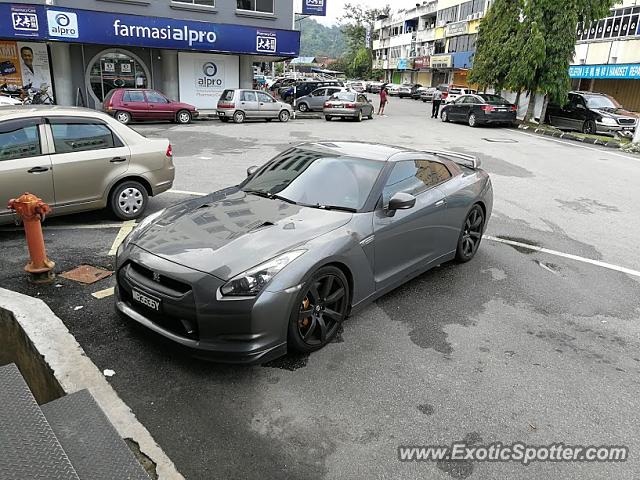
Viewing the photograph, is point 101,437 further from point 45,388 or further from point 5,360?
point 5,360

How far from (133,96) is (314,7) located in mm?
11753

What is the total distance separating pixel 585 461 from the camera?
3.00 meters

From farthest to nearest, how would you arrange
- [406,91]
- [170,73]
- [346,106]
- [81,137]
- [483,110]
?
[406,91] → [170,73] → [346,106] → [483,110] → [81,137]

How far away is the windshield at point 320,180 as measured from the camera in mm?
4562

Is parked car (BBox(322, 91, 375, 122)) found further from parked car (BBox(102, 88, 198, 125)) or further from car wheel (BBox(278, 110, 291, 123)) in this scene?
parked car (BBox(102, 88, 198, 125))

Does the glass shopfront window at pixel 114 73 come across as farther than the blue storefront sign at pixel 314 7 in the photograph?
No

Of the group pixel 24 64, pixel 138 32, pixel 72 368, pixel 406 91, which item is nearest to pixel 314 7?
pixel 138 32

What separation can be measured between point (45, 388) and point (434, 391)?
271 cm

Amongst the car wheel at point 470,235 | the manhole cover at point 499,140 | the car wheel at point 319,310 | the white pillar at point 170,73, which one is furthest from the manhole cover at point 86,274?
the white pillar at point 170,73

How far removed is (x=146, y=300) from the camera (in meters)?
3.65

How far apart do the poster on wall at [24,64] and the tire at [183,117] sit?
6260mm

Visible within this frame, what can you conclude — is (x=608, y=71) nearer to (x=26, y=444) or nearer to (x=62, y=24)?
(x=62, y=24)

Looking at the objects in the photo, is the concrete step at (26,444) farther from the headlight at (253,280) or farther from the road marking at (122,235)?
the road marking at (122,235)

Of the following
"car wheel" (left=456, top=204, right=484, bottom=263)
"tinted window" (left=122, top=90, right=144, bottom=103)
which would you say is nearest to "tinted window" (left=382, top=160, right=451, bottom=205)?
"car wheel" (left=456, top=204, right=484, bottom=263)
